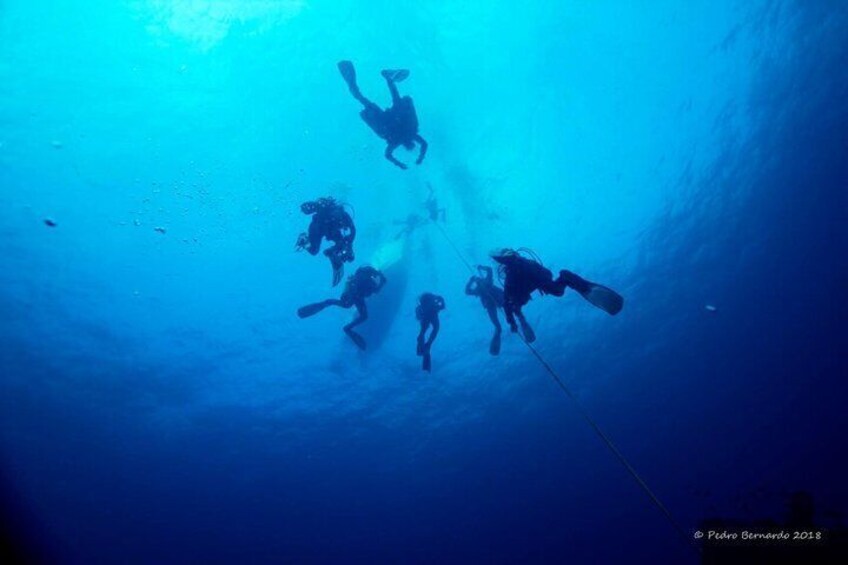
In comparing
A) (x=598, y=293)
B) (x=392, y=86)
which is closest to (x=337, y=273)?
(x=392, y=86)

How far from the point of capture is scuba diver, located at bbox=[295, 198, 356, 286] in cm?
1073

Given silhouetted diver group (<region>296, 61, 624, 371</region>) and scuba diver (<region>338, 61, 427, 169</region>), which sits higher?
scuba diver (<region>338, 61, 427, 169</region>)

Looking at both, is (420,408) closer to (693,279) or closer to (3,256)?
(693,279)

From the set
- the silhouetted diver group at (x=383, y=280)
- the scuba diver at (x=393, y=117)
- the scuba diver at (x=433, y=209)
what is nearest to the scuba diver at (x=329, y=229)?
the silhouetted diver group at (x=383, y=280)

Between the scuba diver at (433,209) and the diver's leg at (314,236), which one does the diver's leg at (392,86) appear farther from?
the scuba diver at (433,209)

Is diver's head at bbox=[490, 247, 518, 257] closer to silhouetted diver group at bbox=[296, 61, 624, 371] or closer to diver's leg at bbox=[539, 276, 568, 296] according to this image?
silhouetted diver group at bbox=[296, 61, 624, 371]

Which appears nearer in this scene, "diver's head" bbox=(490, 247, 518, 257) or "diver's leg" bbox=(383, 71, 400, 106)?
"diver's head" bbox=(490, 247, 518, 257)

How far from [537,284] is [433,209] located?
13.3m

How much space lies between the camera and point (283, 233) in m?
19.3

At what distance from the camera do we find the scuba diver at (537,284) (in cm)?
665

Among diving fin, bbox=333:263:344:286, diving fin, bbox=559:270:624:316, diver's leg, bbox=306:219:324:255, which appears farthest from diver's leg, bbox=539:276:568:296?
diver's leg, bbox=306:219:324:255

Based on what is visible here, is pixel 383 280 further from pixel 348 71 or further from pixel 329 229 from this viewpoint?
pixel 348 71

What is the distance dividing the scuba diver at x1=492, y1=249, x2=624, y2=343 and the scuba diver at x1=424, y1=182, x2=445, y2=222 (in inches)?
489

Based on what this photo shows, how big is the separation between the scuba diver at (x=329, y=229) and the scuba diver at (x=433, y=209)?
9.42m
